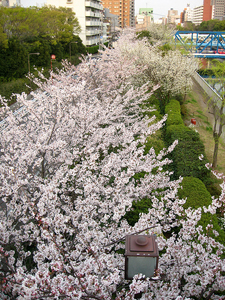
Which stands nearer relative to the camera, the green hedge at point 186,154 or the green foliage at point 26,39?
the green hedge at point 186,154

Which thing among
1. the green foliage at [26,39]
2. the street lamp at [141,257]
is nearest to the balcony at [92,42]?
the green foliage at [26,39]

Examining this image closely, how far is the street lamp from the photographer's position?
2.44m

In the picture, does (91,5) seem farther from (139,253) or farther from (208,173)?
(139,253)

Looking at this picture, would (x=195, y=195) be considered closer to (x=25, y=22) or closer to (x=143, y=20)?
(x=25, y=22)

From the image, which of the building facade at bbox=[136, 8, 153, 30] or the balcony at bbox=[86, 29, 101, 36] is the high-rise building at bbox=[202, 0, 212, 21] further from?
the balcony at bbox=[86, 29, 101, 36]

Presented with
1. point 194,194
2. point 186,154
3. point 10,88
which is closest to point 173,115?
point 186,154

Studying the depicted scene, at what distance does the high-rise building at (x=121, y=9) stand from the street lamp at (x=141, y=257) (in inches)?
4983

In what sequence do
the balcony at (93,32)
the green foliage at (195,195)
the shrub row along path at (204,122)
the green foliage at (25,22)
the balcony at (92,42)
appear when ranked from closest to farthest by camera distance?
the green foliage at (195,195) < the shrub row along path at (204,122) < the green foliage at (25,22) < the balcony at (93,32) < the balcony at (92,42)

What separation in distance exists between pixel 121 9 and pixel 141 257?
13552cm

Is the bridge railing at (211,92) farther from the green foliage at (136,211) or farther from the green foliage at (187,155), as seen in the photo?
the green foliage at (136,211)

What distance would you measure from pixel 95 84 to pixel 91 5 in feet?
167

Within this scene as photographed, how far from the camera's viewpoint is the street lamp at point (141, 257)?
8.00 feet

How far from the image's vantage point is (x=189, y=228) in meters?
3.19

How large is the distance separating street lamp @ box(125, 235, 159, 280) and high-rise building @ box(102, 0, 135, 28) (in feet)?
415
